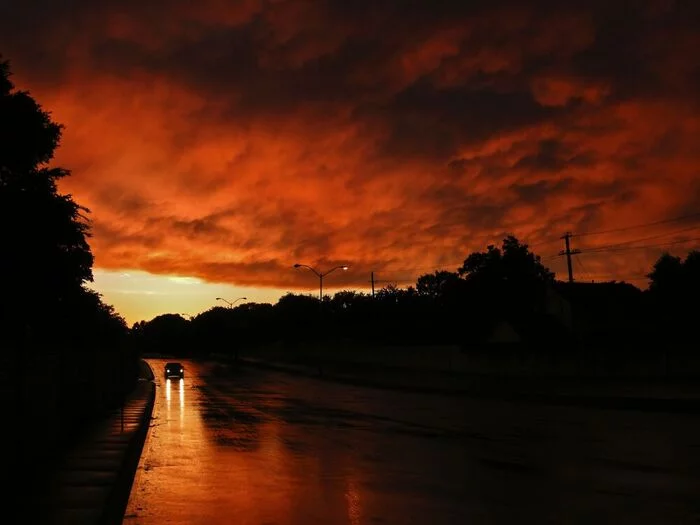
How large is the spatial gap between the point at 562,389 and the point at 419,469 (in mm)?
28165

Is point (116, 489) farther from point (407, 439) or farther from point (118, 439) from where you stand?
point (407, 439)

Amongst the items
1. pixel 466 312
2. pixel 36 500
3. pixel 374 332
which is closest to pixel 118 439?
pixel 36 500

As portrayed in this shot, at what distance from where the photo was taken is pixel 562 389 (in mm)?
39438

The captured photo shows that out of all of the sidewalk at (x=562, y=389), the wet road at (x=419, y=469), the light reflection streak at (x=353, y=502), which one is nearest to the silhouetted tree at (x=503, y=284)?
the sidewalk at (x=562, y=389)

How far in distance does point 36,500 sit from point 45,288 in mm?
3496

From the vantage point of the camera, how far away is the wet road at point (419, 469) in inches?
376

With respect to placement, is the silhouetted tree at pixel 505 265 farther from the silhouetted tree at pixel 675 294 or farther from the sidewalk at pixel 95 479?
the sidewalk at pixel 95 479

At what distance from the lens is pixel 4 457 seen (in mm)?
10125

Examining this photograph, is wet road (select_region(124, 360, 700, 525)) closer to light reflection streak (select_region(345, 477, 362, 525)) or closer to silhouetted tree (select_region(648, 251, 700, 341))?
light reflection streak (select_region(345, 477, 362, 525))

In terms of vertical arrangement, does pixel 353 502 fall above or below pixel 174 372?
below

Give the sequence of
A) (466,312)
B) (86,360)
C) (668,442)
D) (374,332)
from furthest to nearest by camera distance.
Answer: (374,332) < (466,312) < (86,360) < (668,442)

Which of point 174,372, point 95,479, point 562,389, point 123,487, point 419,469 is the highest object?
point 174,372

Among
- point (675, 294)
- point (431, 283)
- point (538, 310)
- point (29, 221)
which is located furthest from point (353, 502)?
point (431, 283)

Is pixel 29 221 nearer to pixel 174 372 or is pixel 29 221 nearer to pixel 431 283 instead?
pixel 174 372
